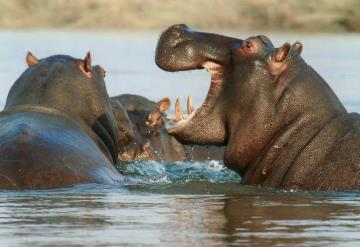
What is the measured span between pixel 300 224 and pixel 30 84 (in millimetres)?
3560

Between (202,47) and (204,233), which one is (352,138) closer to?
(202,47)

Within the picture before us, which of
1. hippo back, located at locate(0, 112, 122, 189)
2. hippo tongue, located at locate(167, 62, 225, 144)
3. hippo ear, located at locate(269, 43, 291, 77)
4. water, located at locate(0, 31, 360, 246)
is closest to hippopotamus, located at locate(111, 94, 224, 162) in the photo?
water, located at locate(0, 31, 360, 246)

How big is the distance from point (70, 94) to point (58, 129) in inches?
44.0

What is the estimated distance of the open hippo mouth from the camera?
1001cm

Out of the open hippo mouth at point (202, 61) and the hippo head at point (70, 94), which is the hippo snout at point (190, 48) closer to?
the open hippo mouth at point (202, 61)

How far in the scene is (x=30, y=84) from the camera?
1103 centimetres

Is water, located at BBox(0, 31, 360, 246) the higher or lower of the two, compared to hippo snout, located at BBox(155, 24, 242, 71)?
lower

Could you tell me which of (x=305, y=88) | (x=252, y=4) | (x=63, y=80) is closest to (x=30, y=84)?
(x=63, y=80)

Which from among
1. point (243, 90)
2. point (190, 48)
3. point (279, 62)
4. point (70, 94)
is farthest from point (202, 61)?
point (70, 94)

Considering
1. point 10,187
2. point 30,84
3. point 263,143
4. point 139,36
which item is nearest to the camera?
point 10,187

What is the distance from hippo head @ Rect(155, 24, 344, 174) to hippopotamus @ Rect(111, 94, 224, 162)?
4111 millimetres

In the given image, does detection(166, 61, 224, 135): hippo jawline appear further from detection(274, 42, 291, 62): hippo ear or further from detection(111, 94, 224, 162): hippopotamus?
detection(111, 94, 224, 162): hippopotamus

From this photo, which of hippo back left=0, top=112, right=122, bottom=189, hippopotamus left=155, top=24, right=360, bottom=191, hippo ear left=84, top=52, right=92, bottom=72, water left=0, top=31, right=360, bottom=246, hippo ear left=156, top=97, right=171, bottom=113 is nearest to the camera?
water left=0, top=31, right=360, bottom=246

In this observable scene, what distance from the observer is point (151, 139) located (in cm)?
1512
